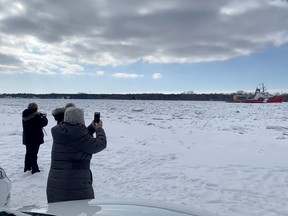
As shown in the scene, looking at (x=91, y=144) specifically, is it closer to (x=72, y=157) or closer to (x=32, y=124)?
(x=72, y=157)

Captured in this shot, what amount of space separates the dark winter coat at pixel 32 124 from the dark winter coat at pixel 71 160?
362 cm

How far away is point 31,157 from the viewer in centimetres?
782

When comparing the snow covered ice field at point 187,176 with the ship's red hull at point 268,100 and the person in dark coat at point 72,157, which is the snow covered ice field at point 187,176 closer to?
the person in dark coat at point 72,157

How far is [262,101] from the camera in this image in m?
100

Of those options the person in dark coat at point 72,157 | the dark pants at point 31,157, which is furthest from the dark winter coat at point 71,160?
the dark pants at point 31,157

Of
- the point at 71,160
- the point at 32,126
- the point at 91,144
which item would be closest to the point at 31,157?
the point at 32,126

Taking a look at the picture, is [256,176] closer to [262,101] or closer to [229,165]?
[229,165]

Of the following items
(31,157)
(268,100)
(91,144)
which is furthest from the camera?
(268,100)

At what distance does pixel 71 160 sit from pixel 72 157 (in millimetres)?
37

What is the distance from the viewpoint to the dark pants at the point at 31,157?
7.70 metres

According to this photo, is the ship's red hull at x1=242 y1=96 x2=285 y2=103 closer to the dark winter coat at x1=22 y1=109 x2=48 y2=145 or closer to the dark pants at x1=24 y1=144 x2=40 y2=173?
the dark pants at x1=24 y1=144 x2=40 y2=173

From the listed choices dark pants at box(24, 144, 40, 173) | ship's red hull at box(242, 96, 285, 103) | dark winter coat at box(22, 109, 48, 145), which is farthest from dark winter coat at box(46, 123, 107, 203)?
ship's red hull at box(242, 96, 285, 103)

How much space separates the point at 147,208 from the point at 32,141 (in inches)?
211

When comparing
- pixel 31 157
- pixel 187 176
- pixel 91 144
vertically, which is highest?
pixel 91 144
